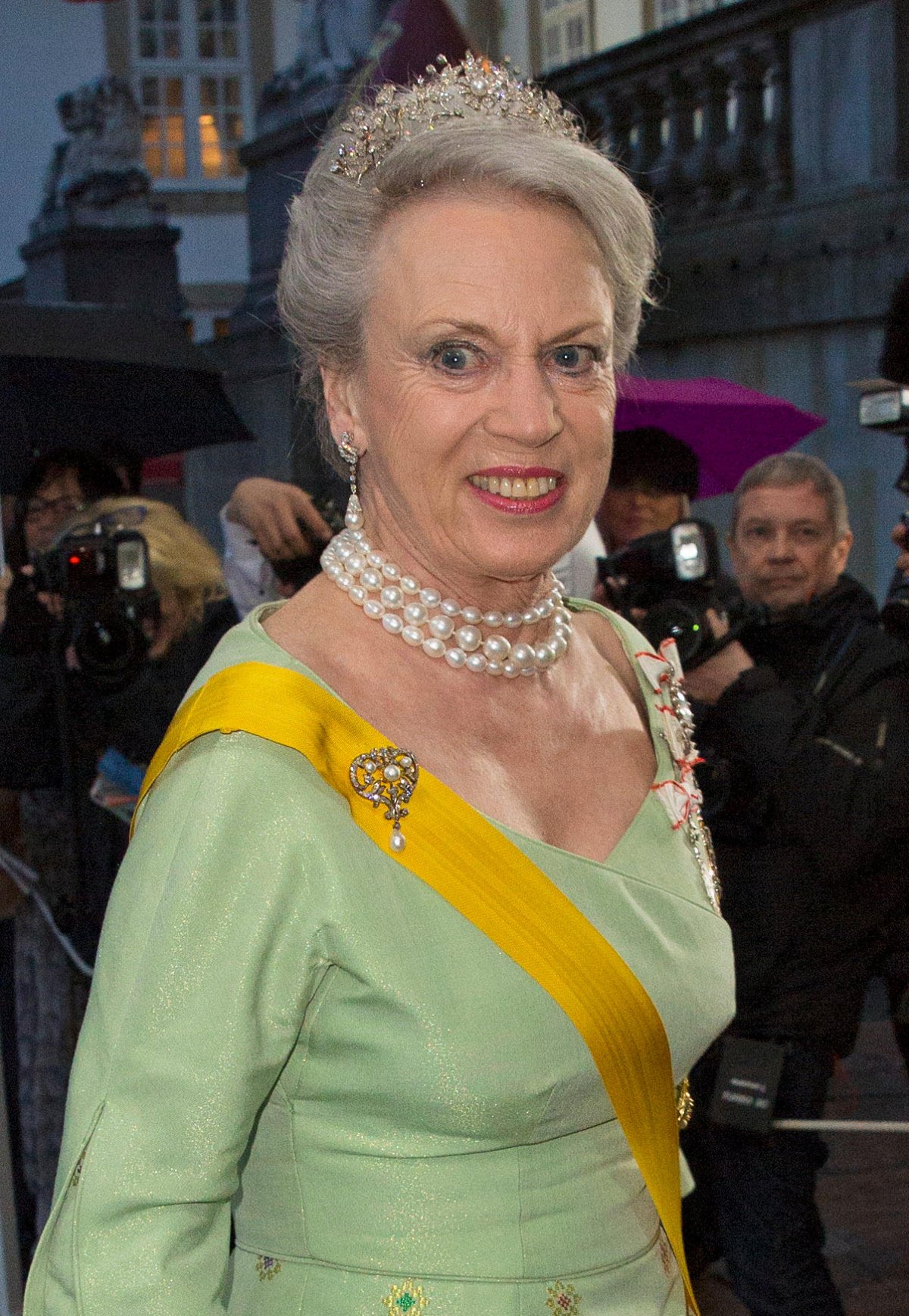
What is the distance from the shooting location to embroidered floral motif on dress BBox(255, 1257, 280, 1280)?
1309 mm

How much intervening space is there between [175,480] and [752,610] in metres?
5.39

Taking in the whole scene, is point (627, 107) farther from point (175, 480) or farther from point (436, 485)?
point (436, 485)

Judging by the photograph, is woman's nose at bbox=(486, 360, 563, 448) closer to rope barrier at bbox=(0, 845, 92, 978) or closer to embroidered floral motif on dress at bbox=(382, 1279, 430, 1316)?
embroidered floral motif on dress at bbox=(382, 1279, 430, 1316)

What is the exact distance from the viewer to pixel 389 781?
131cm

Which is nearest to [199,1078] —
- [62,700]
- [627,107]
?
[62,700]

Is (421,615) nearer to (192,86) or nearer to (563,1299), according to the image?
(563,1299)

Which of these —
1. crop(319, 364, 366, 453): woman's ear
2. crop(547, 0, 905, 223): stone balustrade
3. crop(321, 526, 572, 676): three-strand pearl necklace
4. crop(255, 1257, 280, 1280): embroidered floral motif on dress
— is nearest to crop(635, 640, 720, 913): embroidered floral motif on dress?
crop(321, 526, 572, 676): three-strand pearl necklace

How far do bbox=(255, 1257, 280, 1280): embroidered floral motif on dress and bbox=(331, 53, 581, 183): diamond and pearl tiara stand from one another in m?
1.01

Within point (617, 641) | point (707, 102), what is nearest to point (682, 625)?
point (617, 641)

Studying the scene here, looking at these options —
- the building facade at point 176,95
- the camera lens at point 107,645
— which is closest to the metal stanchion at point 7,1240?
the camera lens at point 107,645

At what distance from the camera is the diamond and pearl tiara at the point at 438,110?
4.70 feet

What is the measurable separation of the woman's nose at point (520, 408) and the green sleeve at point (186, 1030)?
0.38 meters

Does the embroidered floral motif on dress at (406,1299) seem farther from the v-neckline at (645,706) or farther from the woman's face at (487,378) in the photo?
the woman's face at (487,378)

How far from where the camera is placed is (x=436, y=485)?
143 cm
